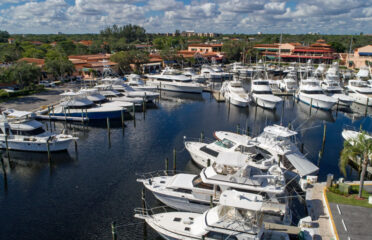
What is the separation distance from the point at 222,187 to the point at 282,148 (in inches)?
409

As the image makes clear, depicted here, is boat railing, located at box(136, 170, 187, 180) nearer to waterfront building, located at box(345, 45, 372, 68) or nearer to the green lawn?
the green lawn

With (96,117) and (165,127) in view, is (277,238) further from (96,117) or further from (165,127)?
(96,117)

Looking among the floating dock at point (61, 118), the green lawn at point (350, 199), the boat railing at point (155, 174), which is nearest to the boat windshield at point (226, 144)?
the boat railing at point (155, 174)

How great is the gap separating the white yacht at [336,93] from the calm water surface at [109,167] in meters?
3.36

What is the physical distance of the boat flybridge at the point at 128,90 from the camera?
6070cm

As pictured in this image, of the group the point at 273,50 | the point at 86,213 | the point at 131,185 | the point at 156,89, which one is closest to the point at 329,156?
the point at 131,185

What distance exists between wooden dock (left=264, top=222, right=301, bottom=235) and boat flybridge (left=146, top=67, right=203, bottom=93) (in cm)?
5291

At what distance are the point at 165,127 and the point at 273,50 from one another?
107 metres

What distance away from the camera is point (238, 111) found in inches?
2192

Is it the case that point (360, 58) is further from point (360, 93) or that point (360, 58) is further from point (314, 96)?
point (314, 96)

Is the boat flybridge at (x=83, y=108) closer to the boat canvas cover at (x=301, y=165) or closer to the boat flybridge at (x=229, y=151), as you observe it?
the boat flybridge at (x=229, y=151)

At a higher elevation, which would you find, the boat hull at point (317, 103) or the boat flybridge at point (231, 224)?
the boat hull at point (317, 103)

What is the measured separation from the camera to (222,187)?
22297 millimetres

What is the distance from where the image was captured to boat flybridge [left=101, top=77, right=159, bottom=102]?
199ft
